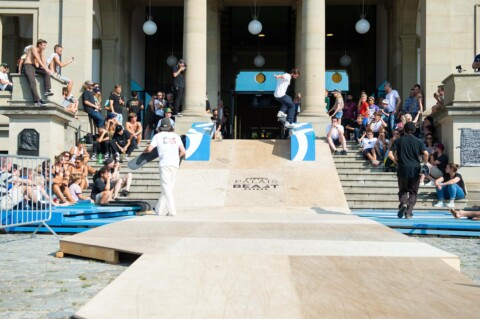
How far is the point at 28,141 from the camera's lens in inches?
699

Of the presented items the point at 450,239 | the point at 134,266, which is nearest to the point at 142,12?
the point at 450,239

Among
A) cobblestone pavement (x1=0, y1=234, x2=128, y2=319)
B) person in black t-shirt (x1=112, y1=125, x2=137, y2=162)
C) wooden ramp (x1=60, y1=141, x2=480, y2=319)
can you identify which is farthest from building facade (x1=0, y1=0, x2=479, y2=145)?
cobblestone pavement (x1=0, y1=234, x2=128, y2=319)

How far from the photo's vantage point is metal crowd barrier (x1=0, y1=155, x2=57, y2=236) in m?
10.4

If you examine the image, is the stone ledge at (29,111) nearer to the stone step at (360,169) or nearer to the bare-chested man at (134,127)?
the bare-chested man at (134,127)

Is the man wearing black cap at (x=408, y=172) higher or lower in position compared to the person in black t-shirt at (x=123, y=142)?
lower

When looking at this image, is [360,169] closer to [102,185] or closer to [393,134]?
[393,134]

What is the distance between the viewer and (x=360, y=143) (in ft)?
62.4

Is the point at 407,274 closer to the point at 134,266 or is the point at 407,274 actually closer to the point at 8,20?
the point at 134,266

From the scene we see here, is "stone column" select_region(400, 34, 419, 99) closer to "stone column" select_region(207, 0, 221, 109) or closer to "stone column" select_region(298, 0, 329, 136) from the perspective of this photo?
"stone column" select_region(298, 0, 329, 136)

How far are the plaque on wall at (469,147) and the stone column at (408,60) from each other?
8.41 m

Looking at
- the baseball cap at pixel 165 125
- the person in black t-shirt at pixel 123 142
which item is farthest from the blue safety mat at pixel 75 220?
the person in black t-shirt at pixel 123 142

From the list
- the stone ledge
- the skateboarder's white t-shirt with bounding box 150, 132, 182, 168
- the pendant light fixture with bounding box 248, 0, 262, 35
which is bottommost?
the skateboarder's white t-shirt with bounding box 150, 132, 182, 168

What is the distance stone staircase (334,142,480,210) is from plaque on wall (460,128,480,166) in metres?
0.74

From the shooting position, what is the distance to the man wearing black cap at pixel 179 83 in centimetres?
2109
